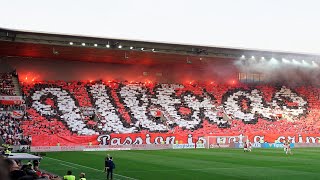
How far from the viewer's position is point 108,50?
5525 centimetres

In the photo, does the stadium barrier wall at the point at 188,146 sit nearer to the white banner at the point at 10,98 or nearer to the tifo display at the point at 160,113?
the tifo display at the point at 160,113

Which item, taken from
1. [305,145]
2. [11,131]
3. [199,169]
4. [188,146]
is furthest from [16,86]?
[199,169]

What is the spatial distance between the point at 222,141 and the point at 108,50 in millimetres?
16237

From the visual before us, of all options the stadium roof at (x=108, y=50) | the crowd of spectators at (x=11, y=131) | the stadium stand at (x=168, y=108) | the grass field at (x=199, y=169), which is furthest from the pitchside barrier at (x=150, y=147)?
the grass field at (x=199, y=169)

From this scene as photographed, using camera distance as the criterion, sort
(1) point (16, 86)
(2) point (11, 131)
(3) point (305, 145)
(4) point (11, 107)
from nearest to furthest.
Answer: (2) point (11, 131)
(4) point (11, 107)
(3) point (305, 145)
(1) point (16, 86)

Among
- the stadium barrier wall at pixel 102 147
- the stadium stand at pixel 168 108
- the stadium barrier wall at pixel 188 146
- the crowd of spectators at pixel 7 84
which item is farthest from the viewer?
the crowd of spectators at pixel 7 84

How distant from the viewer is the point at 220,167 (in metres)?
30.7

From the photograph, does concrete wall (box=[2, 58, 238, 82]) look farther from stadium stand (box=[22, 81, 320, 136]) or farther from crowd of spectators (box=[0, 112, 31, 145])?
crowd of spectators (box=[0, 112, 31, 145])

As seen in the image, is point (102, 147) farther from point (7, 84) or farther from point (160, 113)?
point (7, 84)

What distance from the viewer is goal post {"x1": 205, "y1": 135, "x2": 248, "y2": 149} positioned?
53281 mm

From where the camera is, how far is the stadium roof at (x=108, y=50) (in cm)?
5077

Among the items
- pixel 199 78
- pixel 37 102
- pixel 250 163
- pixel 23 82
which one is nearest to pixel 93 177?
pixel 250 163

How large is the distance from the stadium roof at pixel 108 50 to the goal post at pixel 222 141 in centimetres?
1059

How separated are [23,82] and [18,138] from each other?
511 inches
